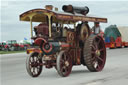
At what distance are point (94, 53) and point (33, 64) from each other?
2557mm

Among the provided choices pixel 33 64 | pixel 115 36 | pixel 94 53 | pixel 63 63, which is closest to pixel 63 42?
pixel 63 63

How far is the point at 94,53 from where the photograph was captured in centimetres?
1247

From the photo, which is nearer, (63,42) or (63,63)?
(63,63)

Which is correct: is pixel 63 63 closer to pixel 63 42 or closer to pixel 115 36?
pixel 63 42

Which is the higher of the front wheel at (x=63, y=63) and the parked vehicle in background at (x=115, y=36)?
the front wheel at (x=63, y=63)

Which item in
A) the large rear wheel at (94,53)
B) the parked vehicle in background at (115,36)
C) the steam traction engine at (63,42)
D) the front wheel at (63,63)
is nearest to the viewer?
the front wheel at (63,63)

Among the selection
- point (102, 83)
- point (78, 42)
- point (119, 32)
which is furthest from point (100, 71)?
point (119, 32)

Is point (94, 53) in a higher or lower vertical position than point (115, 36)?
higher

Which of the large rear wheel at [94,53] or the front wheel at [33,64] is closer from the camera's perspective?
the front wheel at [33,64]

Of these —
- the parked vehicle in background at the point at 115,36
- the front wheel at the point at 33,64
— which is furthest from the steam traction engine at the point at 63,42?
the parked vehicle in background at the point at 115,36

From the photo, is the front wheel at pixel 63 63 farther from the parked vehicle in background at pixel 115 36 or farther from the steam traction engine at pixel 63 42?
the parked vehicle in background at pixel 115 36

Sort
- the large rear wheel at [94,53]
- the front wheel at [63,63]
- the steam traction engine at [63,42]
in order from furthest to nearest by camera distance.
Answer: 1. the large rear wheel at [94,53]
2. the steam traction engine at [63,42]
3. the front wheel at [63,63]

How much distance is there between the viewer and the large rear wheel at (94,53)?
12.0 metres

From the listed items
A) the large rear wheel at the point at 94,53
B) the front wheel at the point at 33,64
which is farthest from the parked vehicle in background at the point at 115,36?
the front wheel at the point at 33,64
